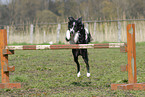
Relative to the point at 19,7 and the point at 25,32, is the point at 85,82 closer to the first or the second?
the point at 25,32

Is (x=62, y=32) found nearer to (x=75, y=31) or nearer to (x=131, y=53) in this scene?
(x=75, y=31)

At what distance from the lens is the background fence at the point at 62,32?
22953 millimetres

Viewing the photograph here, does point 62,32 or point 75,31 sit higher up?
point 62,32

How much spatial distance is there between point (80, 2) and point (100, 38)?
2864cm

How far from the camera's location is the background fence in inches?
904

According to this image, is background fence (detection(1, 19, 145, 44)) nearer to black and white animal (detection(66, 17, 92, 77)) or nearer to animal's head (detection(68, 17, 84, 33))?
black and white animal (detection(66, 17, 92, 77))

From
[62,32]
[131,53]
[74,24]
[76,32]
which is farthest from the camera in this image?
[62,32]

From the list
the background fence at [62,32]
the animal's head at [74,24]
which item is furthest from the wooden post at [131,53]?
the background fence at [62,32]

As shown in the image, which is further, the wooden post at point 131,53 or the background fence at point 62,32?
the background fence at point 62,32

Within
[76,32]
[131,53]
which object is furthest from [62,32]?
[131,53]

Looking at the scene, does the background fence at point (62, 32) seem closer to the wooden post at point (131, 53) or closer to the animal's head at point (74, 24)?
the animal's head at point (74, 24)

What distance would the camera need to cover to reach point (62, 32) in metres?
24.2

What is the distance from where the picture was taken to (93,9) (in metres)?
45.5

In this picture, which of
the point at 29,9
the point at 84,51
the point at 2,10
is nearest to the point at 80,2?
the point at 29,9
